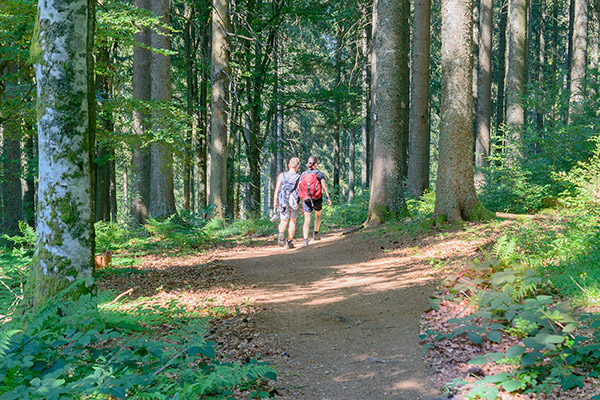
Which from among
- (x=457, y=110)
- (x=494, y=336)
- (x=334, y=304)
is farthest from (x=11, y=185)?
(x=494, y=336)

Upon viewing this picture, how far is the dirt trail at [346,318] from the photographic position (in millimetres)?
3982

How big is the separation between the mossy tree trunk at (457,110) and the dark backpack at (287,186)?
3384 mm

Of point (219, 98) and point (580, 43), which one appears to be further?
point (580, 43)

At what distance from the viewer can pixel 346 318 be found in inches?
222

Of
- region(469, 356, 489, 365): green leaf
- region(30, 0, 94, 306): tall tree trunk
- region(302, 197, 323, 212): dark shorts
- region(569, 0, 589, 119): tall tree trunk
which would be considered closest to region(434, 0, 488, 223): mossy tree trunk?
region(302, 197, 323, 212): dark shorts

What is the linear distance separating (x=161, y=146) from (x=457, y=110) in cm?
818

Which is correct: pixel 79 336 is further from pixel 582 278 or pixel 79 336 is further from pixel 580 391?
pixel 582 278

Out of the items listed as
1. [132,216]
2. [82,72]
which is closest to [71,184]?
[82,72]

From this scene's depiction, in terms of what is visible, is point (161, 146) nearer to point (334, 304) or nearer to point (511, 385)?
point (334, 304)

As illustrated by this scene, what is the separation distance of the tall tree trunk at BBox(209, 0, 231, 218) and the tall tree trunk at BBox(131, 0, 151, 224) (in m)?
2.15

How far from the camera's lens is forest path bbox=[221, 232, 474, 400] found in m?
4.01

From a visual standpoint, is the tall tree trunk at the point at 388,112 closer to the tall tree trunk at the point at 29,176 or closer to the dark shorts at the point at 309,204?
the dark shorts at the point at 309,204

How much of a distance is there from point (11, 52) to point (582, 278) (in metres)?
10.0

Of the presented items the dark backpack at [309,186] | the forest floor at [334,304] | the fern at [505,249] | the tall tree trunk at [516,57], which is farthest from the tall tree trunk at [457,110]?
the tall tree trunk at [516,57]
